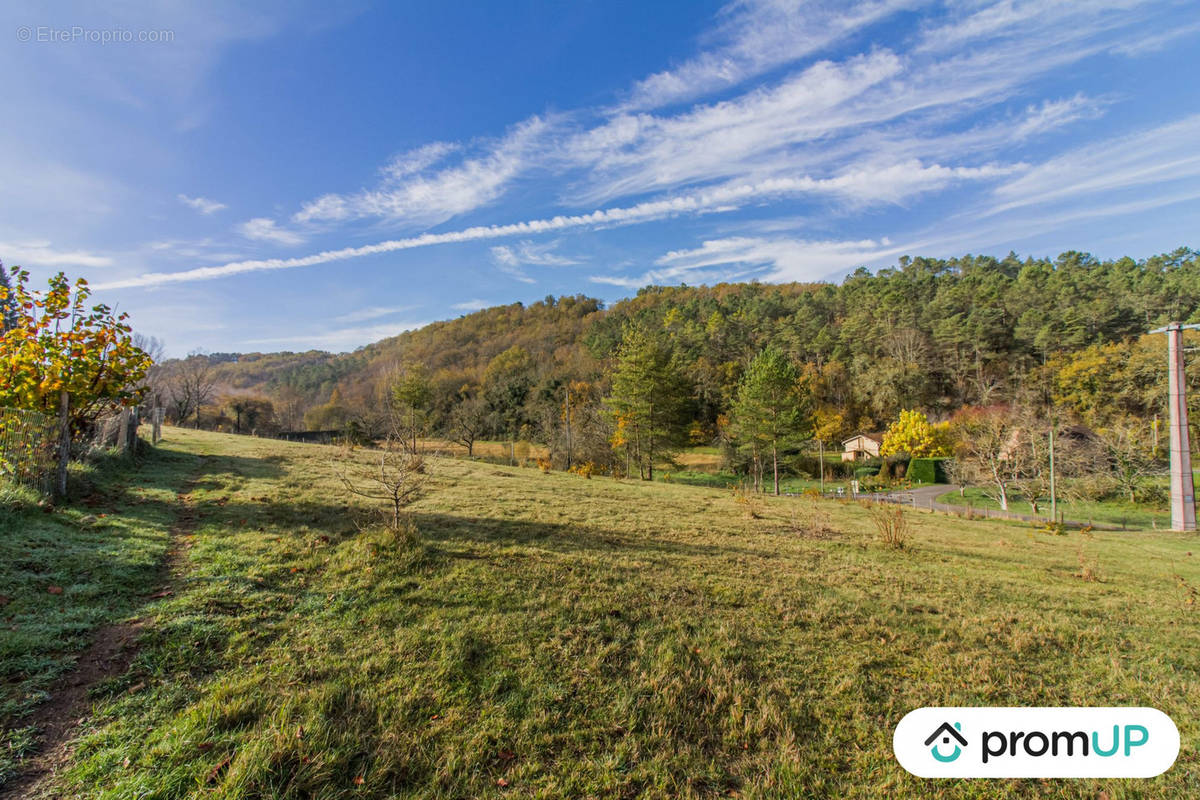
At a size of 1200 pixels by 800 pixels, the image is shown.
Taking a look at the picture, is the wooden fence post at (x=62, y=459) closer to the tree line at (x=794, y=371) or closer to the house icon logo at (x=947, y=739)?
the house icon logo at (x=947, y=739)

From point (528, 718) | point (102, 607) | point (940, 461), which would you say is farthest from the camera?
point (940, 461)

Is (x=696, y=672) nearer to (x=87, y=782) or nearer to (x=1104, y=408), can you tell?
(x=87, y=782)

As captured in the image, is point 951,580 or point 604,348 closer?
point 951,580

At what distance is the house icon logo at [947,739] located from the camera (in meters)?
3.14

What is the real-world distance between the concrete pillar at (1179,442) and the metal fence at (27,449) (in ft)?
101

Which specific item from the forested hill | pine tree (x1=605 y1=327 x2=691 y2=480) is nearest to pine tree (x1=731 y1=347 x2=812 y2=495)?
pine tree (x1=605 y1=327 x2=691 y2=480)

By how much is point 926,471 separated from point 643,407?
84.5ft

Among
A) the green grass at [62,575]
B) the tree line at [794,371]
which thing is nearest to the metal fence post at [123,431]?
the green grass at [62,575]

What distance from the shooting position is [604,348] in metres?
61.9

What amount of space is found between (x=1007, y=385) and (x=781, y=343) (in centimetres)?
2354

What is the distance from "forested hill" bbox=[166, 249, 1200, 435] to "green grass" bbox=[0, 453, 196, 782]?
104 feet

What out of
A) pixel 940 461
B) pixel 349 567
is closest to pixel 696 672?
pixel 349 567

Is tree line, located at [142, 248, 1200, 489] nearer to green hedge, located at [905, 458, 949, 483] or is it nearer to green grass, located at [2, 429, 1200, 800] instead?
green hedge, located at [905, 458, 949, 483]

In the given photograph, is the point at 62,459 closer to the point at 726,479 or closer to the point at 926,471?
the point at 726,479
